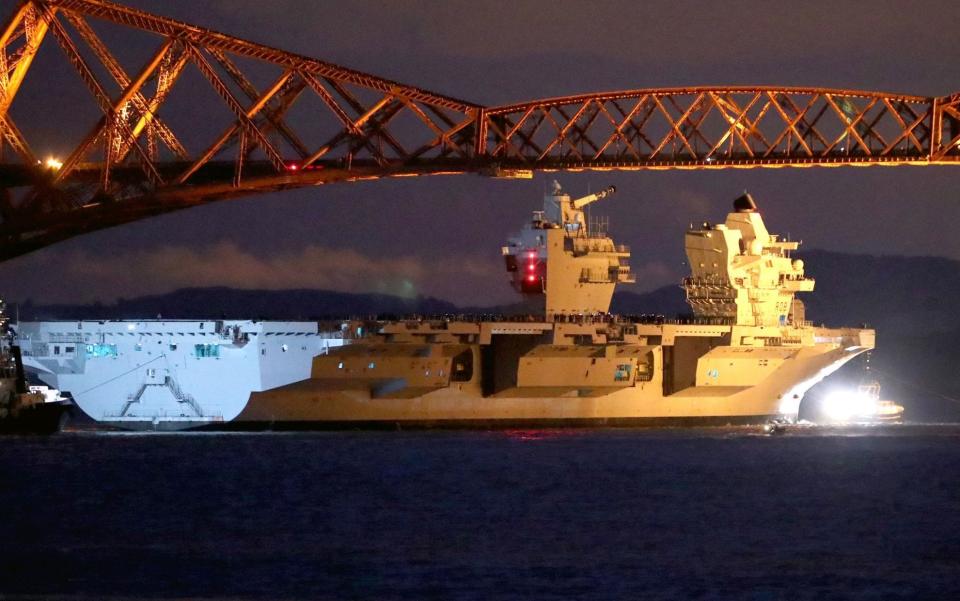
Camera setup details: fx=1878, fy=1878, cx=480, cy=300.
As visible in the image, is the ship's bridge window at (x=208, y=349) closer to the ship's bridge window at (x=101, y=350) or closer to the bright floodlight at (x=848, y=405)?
the ship's bridge window at (x=101, y=350)

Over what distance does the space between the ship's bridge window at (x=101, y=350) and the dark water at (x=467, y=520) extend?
242 cm

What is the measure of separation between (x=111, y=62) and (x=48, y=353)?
8.72 m

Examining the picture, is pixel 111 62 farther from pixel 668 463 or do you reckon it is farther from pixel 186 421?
pixel 668 463

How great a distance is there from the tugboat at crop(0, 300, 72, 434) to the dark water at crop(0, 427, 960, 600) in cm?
87

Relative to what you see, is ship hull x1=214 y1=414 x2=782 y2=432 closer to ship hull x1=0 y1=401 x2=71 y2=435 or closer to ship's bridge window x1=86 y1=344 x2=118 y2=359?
ship's bridge window x1=86 y1=344 x2=118 y2=359

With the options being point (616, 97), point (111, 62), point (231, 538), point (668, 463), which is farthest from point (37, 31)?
point (231, 538)

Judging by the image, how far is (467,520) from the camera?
34844 mm

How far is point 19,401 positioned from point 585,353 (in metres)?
16.8

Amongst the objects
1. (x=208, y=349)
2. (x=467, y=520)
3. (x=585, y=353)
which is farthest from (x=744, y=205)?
(x=467, y=520)

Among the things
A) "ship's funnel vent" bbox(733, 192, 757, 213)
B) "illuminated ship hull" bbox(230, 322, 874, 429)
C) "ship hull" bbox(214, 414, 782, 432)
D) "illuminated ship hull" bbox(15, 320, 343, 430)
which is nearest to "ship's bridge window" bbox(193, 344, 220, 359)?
"illuminated ship hull" bbox(15, 320, 343, 430)

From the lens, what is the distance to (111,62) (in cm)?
5478

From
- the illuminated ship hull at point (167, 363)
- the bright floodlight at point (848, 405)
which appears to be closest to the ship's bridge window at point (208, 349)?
the illuminated ship hull at point (167, 363)

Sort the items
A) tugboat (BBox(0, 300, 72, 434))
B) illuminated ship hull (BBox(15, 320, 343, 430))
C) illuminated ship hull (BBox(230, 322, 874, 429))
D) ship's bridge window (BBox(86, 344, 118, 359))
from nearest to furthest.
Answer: illuminated ship hull (BBox(15, 320, 343, 430)) → ship's bridge window (BBox(86, 344, 118, 359)) → tugboat (BBox(0, 300, 72, 434)) → illuminated ship hull (BBox(230, 322, 874, 429))

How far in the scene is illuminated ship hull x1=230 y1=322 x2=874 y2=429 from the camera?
2116 inches
